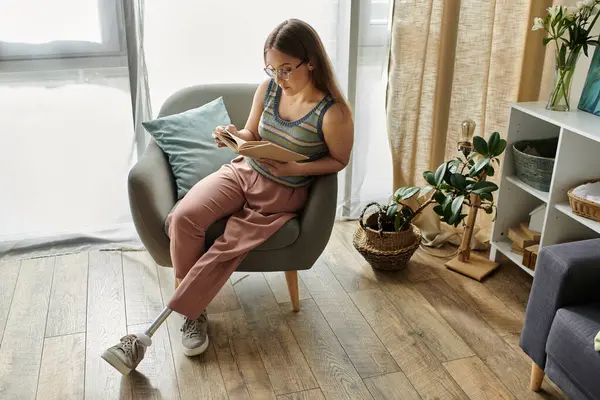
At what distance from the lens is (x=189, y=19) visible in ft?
8.87

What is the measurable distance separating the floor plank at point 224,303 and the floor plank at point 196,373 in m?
0.15

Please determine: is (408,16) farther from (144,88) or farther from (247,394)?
(247,394)

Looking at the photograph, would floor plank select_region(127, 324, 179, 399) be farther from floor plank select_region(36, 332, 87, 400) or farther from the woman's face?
the woman's face

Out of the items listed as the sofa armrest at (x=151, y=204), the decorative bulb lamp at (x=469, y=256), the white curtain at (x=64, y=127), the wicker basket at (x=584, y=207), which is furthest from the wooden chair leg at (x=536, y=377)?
the white curtain at (x=64, y=127)

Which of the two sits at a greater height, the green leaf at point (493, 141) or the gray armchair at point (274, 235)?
the green leaf at point (493, 141)

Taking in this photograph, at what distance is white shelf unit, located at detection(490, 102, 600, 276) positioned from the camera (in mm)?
2305

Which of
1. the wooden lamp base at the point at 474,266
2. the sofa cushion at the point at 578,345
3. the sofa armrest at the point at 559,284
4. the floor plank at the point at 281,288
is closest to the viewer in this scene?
the sofa cushion at the point at 578,345

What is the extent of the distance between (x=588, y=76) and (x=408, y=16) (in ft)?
2.53

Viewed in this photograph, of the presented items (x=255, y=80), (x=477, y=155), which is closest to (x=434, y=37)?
(x=477, y=155)

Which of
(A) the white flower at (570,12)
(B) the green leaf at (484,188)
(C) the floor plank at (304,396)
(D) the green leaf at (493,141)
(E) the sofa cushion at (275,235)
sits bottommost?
(C) the floor plank at (304,396)

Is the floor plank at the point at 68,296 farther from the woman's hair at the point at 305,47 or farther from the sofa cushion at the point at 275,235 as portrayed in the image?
the woman's hair at the point at 305,47

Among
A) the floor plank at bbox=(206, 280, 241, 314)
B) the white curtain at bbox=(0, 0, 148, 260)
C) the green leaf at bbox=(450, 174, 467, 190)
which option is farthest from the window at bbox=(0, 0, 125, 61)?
the green leaf at bbox=(450, 174, 467, 190)

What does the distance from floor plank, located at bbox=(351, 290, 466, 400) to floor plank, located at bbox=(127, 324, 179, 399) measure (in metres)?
0.74

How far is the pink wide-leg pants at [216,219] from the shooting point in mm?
2125
